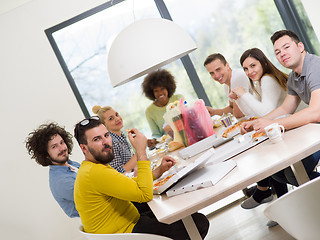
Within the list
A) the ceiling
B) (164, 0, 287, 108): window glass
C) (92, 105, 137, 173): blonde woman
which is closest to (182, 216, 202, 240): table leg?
(92, 105, 137, 173): blonde woman

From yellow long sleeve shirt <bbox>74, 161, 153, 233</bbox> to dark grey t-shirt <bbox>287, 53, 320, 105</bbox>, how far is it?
3.32 feet

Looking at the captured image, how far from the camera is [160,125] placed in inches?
182

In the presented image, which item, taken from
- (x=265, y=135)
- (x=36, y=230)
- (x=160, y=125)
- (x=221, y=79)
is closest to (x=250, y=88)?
(x=221, y=79)

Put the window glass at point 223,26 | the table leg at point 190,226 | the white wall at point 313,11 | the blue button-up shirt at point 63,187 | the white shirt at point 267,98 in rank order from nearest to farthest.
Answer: the table leg at point 190,226 → the white shirt at point 267,98 → the blue button-up shirt at point 63,187 → the white wall at point 313,11 → the window glass at point 223,26

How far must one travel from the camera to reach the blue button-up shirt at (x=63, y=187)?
9.49 ft

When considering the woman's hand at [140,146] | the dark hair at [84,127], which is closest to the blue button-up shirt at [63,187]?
the dark hair at [84,127]

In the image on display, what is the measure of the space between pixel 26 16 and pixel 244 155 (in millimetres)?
3994

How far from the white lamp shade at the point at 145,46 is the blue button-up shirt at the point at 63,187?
985 millimetres

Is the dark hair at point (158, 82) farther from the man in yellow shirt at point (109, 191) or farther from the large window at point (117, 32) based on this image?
the man in yellow shirt at point (109, 191)

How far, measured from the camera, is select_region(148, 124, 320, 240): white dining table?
4.85 ft

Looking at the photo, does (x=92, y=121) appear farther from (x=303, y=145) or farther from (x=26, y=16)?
(x=26, y=16)

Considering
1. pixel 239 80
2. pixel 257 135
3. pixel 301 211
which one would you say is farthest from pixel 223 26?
pixel 301 211

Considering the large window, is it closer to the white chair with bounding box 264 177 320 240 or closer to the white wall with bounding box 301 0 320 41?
the white wall with bounding box 301 0 320 41

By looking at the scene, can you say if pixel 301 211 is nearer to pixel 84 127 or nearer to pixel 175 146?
pixel 84 127
